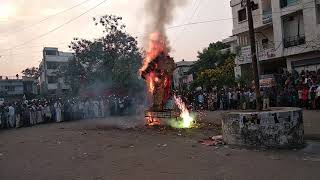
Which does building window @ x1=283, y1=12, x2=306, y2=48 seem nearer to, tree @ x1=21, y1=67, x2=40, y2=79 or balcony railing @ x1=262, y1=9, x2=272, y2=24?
balcony railing @ x1=262, y1=9, x2=272, y2=24

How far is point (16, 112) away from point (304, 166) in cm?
2006

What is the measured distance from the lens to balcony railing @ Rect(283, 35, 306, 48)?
28031 millimetres

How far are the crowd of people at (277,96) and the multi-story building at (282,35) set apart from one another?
3.68 meters

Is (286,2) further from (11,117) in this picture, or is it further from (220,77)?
(11,117)

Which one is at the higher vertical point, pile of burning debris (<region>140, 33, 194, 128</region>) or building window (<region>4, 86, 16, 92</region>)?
building window (<region>4, 86, 16, 92</region>)

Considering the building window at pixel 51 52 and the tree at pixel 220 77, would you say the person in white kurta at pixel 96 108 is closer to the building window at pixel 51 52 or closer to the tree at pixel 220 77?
the tree at pixel 220 77

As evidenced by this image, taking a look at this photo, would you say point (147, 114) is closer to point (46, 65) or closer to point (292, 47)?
point (292, 47)

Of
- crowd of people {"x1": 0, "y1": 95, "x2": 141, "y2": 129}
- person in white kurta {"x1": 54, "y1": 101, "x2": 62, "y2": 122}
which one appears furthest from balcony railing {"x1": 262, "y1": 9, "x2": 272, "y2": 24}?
person in white kurta {"x1": 54, "y1": 101, "x2": 62, "y2": 122}

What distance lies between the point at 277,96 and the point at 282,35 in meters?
9.63

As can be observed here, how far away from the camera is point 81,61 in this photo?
38875 millimetres

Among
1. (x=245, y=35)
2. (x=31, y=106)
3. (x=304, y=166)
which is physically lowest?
(x=304, y=166)

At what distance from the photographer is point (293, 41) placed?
29.0 metres

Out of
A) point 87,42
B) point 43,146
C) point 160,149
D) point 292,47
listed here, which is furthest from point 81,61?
point 160,149

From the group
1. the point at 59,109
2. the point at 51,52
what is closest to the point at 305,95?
the point at 59,109
